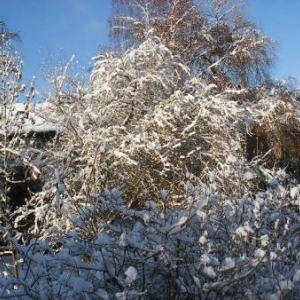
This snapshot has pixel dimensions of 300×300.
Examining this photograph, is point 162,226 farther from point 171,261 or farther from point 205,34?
point 205,34

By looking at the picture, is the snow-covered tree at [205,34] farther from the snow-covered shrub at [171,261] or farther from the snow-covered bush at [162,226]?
the snow-covered shrub at [171,261]

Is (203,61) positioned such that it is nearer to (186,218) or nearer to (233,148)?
(233,148)

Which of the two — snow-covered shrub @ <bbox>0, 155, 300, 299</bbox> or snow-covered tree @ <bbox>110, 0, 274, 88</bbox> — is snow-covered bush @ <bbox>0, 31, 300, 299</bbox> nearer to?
snow-covered shrub @ <bbox>0, 155, 300, 299</bbox>

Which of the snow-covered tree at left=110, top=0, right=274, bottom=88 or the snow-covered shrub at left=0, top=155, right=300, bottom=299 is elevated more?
the snow-covered tree at left=110, top=0, right=274, bottom=88

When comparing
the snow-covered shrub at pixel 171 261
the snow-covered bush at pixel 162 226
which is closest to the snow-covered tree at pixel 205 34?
the snow-covered bush at pixel 162 226

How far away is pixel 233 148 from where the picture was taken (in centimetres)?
910

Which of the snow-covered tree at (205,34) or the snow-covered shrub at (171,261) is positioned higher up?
the snow-covered tree at (205,34)

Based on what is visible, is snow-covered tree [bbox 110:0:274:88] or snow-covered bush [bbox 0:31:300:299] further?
snow-covered tree [bbox 110:0:274:88]

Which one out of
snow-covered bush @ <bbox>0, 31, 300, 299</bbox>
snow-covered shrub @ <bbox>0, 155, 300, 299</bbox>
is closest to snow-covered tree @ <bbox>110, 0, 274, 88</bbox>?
snow-covered bush @ <bbox>0, 31, 300, 299</bbox>

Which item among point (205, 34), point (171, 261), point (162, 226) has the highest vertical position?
point (205, 34)

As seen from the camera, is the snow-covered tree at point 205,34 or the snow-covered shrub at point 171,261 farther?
the snow-covered tree at point 205,34

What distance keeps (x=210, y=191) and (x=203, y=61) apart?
15968mm

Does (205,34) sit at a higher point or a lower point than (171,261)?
higher

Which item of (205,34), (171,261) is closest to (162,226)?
(171,261)
